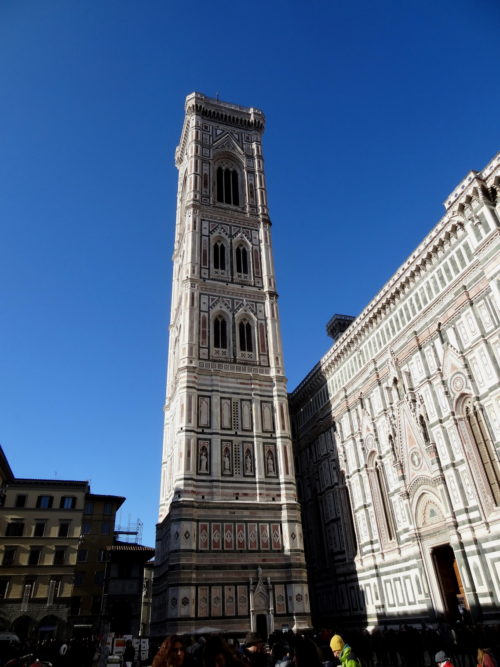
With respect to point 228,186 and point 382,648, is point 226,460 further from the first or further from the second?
point 228,186

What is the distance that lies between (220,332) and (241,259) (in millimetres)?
5965

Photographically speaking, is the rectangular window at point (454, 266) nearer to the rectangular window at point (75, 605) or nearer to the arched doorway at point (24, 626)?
the arched doorway at point (24, 626)

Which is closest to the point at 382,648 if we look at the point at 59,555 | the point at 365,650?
the point at 365,650

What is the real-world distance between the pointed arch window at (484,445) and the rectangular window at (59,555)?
2943cm

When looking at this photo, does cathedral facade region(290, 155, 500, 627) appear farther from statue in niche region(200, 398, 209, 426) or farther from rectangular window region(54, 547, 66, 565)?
rectangular window region(54, 547, 66, 565)

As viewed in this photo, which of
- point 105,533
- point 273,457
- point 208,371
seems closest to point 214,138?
point 208,371

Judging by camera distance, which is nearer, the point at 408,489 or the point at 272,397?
the point at 408,489

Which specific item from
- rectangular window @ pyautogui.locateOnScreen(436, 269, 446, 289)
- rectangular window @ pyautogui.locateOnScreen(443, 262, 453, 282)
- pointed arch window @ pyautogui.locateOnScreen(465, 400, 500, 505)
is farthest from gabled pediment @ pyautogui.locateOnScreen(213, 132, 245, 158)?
pointed arch window @ pyautogui.locateOnScreen(465, 400, 500, 505)

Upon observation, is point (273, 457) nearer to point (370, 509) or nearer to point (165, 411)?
point (370, 509)

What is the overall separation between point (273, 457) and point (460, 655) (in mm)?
11926

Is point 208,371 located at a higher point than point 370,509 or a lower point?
higher

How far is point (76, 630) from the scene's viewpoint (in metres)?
34.4

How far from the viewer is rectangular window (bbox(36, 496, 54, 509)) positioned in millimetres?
35531

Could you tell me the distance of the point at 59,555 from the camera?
33.8m
